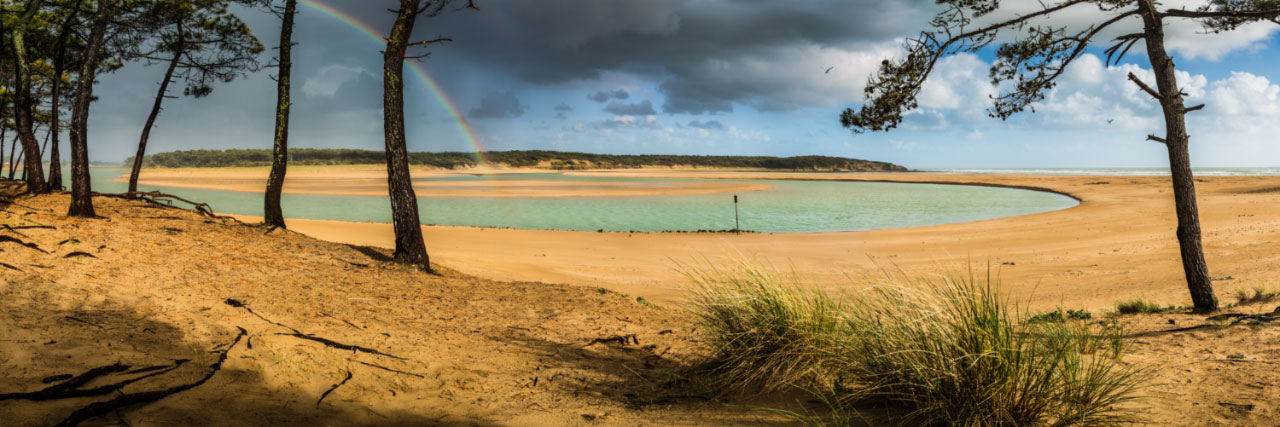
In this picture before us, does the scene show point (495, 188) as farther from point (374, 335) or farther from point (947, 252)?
point (374, 335)

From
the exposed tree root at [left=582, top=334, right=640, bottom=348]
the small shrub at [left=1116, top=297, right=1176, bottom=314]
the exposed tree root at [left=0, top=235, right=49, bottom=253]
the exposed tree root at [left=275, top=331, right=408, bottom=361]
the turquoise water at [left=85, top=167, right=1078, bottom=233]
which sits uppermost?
the exposed tree root at [left=0, top=235, right=49, bottom=253]

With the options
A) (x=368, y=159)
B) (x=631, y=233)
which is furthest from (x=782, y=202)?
(x=368, y=159)

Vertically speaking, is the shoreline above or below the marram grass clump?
below

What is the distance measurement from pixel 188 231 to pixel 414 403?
7.78m

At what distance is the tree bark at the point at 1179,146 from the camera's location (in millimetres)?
7695

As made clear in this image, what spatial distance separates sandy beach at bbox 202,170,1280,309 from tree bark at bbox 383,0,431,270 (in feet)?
7.80

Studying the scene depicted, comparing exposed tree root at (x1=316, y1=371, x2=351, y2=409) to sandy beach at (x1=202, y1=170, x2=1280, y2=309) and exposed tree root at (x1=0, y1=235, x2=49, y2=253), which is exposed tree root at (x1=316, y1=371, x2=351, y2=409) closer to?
sandy beach at (x1=202, y1=170, x2=1280, y2=309)

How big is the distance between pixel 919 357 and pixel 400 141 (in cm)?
872

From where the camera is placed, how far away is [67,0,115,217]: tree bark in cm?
986

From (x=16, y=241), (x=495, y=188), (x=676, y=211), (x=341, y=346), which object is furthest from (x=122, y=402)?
(x=495, y=188)

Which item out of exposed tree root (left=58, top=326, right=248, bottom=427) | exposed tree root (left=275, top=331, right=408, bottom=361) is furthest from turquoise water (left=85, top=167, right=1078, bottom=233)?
exposed tree root (left=58, top=326, right=248, bottom=427)

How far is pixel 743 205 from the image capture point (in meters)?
41.5

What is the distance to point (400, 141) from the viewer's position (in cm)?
1025

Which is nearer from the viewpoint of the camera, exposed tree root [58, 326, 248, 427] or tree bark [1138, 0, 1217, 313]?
exposed tree root [58, 326, 248, 427]
